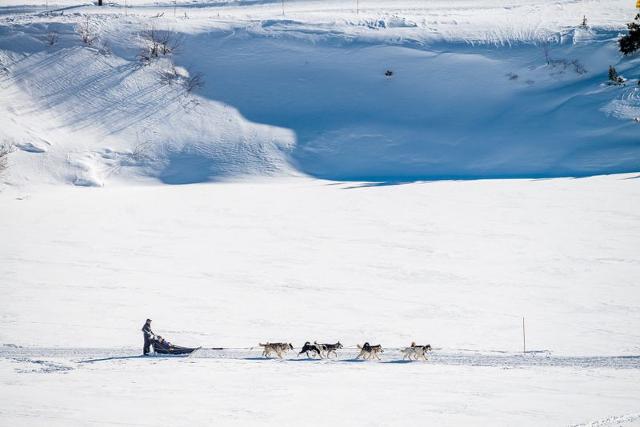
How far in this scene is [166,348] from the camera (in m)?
16.0

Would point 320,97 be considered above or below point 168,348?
above

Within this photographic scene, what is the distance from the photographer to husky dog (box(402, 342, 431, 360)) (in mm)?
15750

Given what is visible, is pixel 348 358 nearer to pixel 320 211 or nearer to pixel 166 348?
pixel 166 348

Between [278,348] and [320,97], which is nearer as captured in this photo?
[278,348]

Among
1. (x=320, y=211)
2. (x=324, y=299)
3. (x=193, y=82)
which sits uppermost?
(x=193, y=82)

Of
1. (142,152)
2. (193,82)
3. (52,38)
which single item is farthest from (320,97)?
(52,38)

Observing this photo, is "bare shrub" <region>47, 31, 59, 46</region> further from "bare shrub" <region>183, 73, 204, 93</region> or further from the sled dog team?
the sled dog team

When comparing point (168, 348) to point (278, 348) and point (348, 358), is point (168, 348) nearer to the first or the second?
point (278, 348)

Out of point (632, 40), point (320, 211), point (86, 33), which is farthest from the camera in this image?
point (86, 33)

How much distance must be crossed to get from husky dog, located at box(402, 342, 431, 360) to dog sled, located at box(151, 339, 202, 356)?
4.05m

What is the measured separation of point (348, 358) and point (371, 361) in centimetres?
54

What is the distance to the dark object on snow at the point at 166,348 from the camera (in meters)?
16.0

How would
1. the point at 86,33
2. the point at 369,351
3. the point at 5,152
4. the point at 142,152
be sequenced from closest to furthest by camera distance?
the point at 369,351
the point at 5,152
the point at 142,152
the point at 86,33

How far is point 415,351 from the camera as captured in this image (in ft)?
51.9
